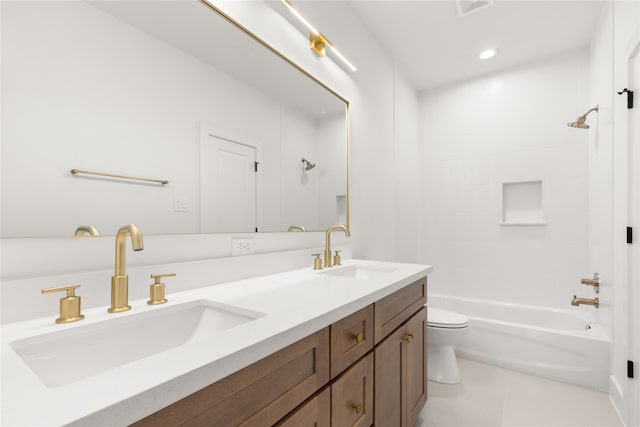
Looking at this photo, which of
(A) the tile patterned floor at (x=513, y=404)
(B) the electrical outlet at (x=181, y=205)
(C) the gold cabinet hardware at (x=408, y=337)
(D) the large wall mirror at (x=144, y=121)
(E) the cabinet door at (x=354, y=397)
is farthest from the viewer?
(A) the tile patterned floor at (x=513, y=404)

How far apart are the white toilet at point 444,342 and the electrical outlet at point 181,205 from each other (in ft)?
5.57

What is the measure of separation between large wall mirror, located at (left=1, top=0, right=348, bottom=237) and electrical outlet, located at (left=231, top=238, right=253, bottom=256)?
0.17 ft

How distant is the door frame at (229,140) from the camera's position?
3.69 ft

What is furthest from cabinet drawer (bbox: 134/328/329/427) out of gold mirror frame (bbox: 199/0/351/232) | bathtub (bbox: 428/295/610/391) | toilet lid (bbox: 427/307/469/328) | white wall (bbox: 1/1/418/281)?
bathtub (bbox: 428/295/610/391)

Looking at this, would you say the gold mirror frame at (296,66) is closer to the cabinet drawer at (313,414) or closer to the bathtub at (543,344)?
the cabinet drawer at (313,414)

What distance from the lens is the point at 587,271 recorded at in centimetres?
246

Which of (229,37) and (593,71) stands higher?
(593,71)

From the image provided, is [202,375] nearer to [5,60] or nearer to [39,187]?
[39,187]

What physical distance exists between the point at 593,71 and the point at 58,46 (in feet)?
10.7

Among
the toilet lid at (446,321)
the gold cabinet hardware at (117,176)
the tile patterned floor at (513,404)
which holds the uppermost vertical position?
the gold cabinet hardware at (117,176)

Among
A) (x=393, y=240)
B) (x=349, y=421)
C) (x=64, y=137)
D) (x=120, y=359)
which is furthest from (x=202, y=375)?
(x=393, y=240)

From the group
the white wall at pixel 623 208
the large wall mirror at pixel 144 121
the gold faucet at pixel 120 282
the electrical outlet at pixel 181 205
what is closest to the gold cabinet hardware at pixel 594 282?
the white wall at pixel 623 208

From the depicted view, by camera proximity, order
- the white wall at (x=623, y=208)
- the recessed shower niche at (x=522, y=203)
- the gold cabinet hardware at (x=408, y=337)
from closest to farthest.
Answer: the gold cabinet hardware at (x=408, y=337) < the white wall at (x=623, y=208) < the recessed shower niche at (x=522, y=203)

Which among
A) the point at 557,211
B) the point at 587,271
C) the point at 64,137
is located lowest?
the point at 587,271
